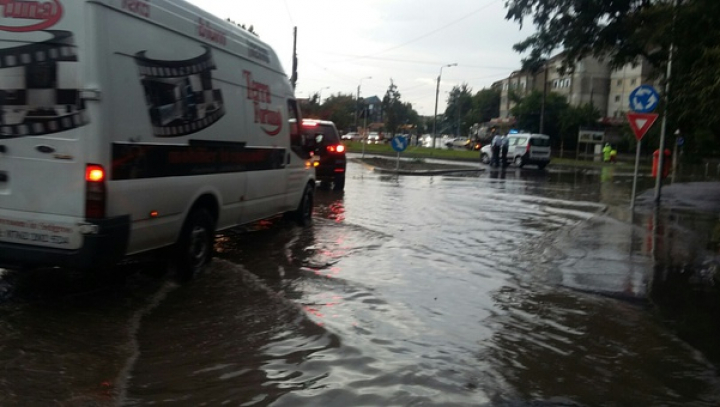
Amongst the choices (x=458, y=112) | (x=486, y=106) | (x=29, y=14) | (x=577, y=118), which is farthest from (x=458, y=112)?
(x=29, y=14)

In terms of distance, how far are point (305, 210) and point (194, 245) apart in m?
4.62

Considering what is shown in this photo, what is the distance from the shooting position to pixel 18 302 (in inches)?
240

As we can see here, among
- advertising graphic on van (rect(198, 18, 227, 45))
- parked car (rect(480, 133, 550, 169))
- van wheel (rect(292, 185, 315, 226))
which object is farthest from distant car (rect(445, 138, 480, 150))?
advertising graphic on van (rect(198, 18, 227, 45))

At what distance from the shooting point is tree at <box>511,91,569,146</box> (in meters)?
65.8

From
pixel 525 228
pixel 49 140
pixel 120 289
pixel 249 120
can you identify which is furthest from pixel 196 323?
pixel 525 228

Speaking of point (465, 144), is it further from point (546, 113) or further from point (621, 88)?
point (621, 88)

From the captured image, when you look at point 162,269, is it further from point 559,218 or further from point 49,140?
point 559,218

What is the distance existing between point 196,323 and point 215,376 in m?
1.26

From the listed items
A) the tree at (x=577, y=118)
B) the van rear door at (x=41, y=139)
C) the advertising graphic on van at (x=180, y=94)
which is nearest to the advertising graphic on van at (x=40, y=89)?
the van rear door at (x=41, y=139)

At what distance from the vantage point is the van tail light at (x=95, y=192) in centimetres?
545

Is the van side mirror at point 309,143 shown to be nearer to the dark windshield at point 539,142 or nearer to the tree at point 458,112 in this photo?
the dark windshield at point 539,142

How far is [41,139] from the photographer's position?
18.1 ft

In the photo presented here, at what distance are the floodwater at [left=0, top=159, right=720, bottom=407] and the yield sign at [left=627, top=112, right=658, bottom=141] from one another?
13.7ft

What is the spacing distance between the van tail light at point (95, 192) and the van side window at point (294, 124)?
4.87m
